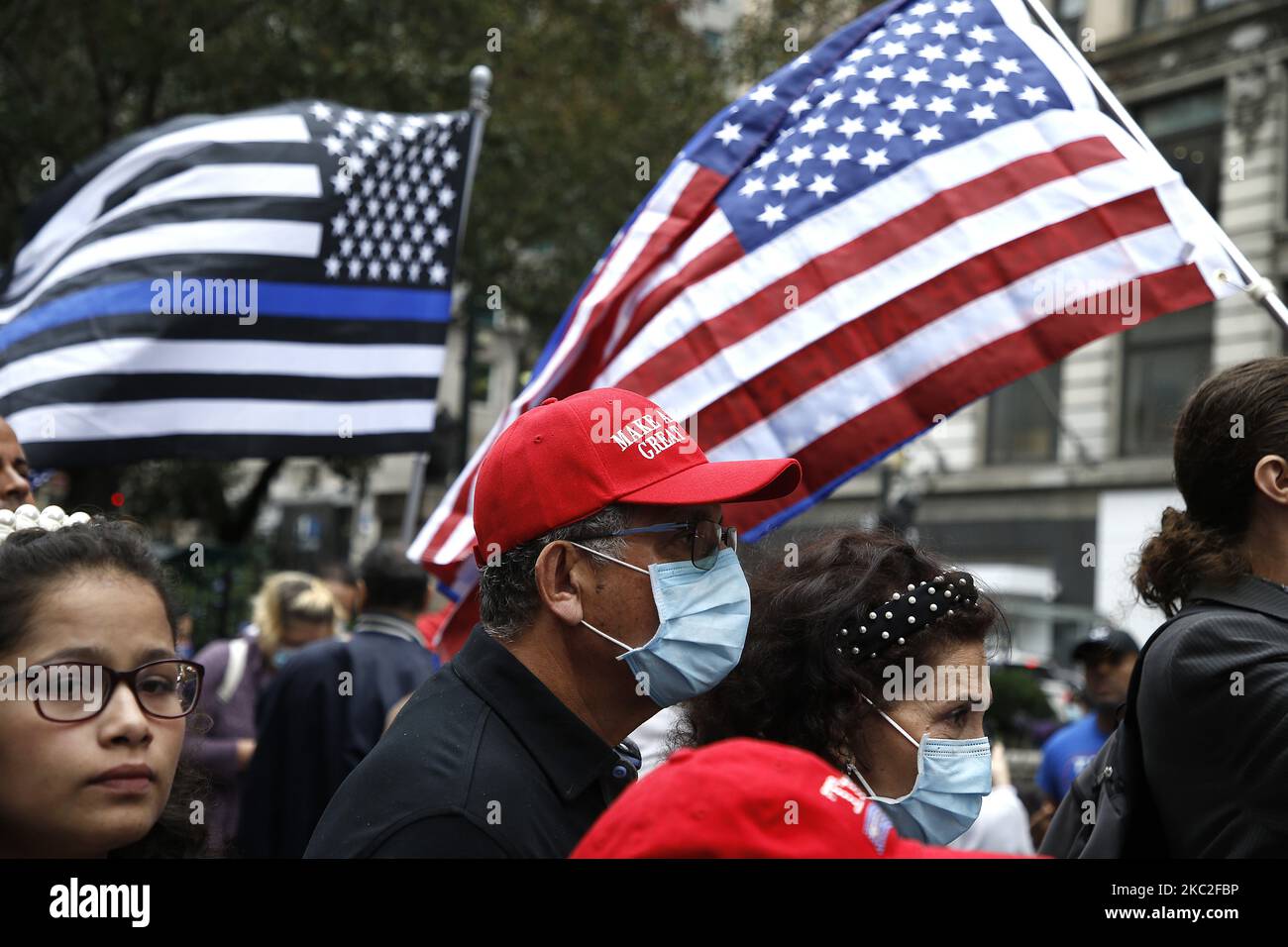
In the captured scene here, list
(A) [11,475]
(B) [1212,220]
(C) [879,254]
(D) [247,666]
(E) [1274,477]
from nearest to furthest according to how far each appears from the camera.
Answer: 1. (E) [1274,477]
2. (A) [11,475]
3. (B) [1212,220]
4. (C) [879,254]
5. (D) [247,666]

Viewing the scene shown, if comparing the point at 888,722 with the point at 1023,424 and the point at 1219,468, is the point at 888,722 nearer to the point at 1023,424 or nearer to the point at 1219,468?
the point at 1219,468

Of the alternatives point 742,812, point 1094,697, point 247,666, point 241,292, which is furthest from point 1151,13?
point 742,812

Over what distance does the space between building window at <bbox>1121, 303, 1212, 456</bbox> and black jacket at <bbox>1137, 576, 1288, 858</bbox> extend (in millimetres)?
24495

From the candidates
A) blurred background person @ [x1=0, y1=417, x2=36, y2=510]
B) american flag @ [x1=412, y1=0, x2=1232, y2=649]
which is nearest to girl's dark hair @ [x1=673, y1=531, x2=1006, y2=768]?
american flag @ [x1=412, y1=0, x2=1232, y2=649]

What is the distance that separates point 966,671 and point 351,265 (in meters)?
4.22

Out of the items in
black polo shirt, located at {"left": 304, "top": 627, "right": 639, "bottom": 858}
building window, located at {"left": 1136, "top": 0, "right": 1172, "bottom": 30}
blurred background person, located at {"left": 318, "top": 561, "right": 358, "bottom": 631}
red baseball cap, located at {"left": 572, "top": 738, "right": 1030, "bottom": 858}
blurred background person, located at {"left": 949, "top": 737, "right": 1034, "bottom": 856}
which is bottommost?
blurred background person, located at {"left": 949, "top": 737, "right": 1034, "bottom": 856}

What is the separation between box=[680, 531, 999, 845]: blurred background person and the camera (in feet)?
9.31

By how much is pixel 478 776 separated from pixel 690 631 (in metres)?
0.62

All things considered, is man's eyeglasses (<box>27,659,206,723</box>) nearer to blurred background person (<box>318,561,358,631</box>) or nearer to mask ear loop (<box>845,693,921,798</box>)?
mask ear loop (<box>845,693,921,798</box>)

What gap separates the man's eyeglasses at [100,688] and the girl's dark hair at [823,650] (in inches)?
44.2

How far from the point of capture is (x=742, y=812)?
1389mm

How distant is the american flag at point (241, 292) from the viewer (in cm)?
576
